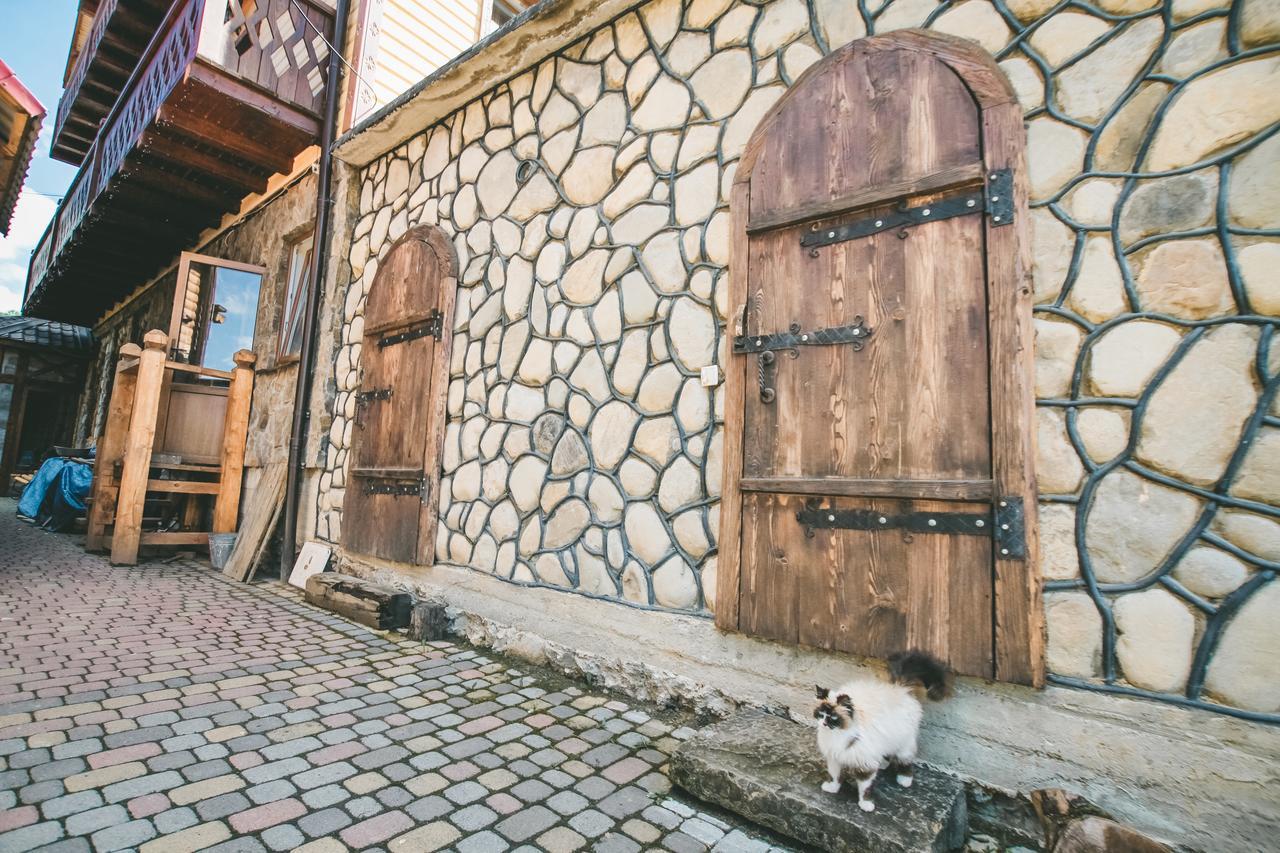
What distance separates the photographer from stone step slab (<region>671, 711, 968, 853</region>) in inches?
71.5

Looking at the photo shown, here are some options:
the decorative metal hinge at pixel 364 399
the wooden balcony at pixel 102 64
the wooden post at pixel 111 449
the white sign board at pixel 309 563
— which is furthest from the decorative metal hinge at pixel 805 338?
the wooden balcony at pixel 102 64

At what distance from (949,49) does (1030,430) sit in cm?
167

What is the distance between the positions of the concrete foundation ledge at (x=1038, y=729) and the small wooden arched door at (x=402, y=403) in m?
2.07

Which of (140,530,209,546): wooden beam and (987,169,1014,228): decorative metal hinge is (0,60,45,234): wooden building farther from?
(987,169,1014,228): decorative metal hinge

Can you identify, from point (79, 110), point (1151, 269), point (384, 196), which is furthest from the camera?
point (79, 110)

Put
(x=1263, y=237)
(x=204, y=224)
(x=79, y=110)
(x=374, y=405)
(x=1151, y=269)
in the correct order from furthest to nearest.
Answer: (x=79, y=110), (x=204, y=224), (x=374, y=405), (x=1151, y=269), (x=1263, y=237)

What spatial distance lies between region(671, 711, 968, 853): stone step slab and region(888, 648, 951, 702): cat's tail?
12.7 inches

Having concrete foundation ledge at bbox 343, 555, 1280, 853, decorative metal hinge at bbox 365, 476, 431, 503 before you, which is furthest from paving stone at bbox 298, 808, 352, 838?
decorative metal hinge at bbox 365, 476, 431, 503

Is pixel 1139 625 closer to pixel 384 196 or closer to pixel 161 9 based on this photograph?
pixel 384 196

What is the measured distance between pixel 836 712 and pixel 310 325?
608 centimetres

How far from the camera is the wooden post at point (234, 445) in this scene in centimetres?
658

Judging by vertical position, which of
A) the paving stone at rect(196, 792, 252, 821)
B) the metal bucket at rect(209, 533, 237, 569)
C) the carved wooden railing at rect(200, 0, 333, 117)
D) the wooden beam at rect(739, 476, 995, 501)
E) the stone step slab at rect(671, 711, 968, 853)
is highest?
the carved wooden railing at rect(200, 0, 333, 117)

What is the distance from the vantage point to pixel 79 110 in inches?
395

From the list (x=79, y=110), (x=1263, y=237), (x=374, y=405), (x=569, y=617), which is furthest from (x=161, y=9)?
(x=1263, y=237)
